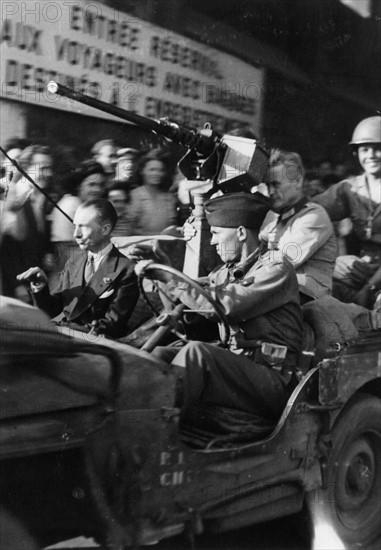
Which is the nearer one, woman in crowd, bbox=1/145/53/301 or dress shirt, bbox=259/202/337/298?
woman in crowd, bbox=1/145/53/301

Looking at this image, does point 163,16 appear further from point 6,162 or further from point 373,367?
point 373,367

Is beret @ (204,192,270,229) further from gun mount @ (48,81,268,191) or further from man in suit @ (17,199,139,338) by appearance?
man in suit @ (17,199,139,338)

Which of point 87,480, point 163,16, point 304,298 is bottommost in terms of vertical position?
point 87,480

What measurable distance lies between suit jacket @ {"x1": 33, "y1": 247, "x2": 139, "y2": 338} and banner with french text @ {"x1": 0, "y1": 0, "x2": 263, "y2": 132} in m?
0.72

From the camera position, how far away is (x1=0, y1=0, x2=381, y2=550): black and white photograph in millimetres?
2820

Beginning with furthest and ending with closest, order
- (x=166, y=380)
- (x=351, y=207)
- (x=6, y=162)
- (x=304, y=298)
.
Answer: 1. (x=351, y=207)
2. (x=304, y=298)
3. (x=6, y=162)
4. (x=166, y=380)

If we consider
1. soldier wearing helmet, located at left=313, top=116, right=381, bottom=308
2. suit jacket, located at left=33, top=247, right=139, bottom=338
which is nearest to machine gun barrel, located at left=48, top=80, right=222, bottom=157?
suit jacket, located at left=33, top=247, right=139, bottom=338

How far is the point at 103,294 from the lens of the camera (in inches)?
143

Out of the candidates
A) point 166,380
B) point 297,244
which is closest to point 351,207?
point 297,244

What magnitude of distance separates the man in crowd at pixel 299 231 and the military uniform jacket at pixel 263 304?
0.45 m

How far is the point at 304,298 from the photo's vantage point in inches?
167

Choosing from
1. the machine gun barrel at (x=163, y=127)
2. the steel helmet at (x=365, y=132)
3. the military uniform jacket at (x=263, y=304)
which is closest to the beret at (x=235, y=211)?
the military uniform jacket at (x=263, y=304)

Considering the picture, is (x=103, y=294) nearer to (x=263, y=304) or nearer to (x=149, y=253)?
(x=149, y=253)

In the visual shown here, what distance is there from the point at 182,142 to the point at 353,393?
149 cm
